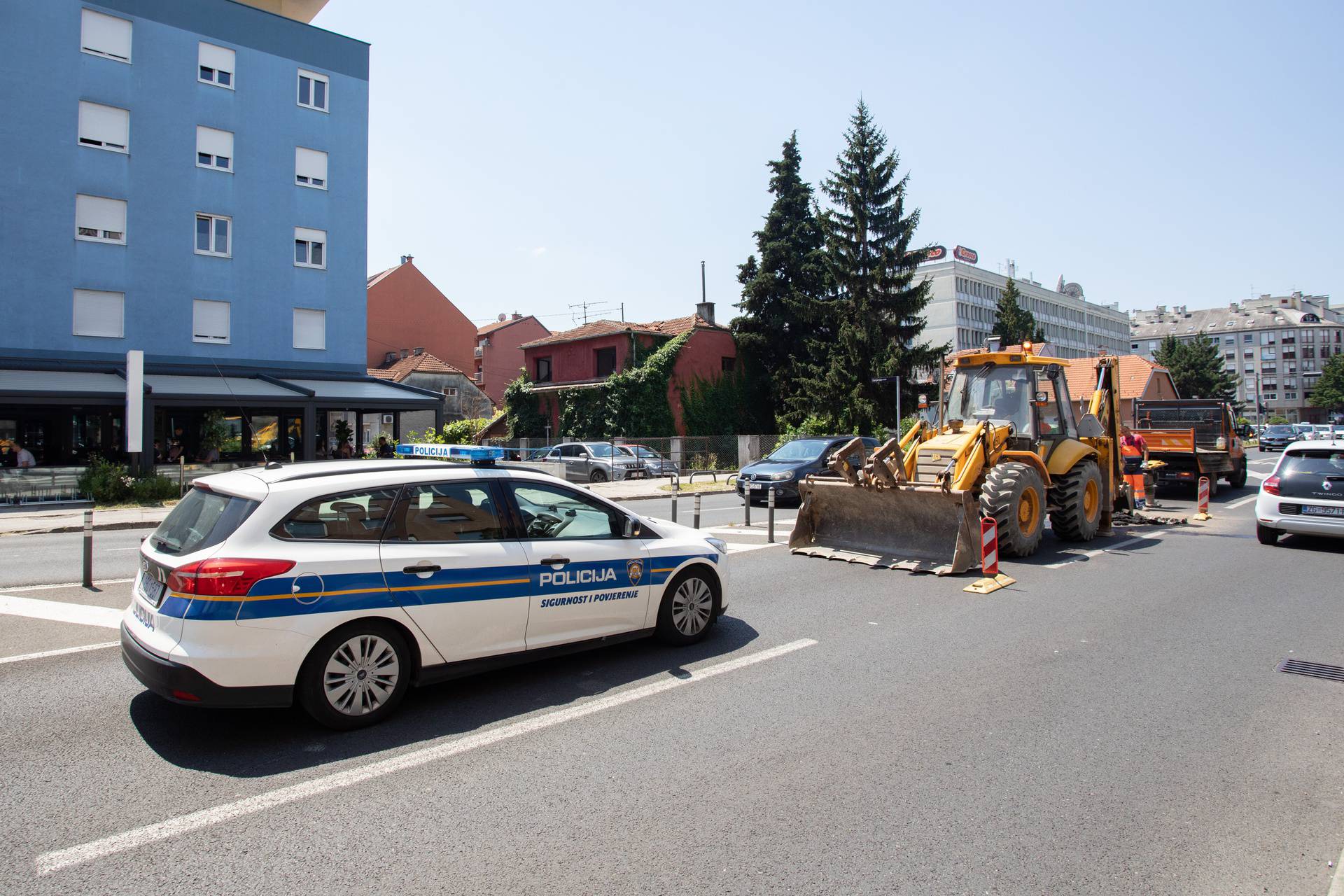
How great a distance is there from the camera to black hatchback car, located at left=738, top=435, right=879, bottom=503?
18250 millimetres

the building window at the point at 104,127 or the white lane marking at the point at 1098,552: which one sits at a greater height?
the building window at the point at 104,127

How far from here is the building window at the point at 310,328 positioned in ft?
90.6

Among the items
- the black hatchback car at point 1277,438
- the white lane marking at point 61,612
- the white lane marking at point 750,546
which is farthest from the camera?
the black hatchback car at point 1277,438

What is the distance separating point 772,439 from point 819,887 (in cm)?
3052

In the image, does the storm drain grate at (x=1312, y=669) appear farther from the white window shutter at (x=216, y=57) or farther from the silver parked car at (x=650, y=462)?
the white window shutter at (x=216, y=57)

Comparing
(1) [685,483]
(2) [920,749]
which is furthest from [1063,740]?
(1) [685,483]

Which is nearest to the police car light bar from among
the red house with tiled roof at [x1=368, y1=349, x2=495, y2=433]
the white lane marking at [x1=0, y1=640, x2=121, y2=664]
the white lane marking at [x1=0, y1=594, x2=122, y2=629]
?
the white lane marking at [x1=0, y1=640, x2=121, y2=664]

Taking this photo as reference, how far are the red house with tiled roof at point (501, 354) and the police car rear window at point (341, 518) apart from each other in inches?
2139

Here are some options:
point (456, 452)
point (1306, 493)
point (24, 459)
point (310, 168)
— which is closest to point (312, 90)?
point (310, 168)

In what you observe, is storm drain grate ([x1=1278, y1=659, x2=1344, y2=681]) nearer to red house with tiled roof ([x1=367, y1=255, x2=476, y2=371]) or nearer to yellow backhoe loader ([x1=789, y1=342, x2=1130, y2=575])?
yellow backhoe loader ([x1=789, y1=342, x2=1130, y2=575])

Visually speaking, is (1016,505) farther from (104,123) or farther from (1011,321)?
(1011,321)

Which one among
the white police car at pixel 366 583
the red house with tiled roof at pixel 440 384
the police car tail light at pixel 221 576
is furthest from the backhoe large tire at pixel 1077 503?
the red house with tiled roof at pixel 440 384

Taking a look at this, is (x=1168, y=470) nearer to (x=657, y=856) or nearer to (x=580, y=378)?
(x=657, y=856)

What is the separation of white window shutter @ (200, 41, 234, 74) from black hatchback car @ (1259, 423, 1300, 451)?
58170 mm
